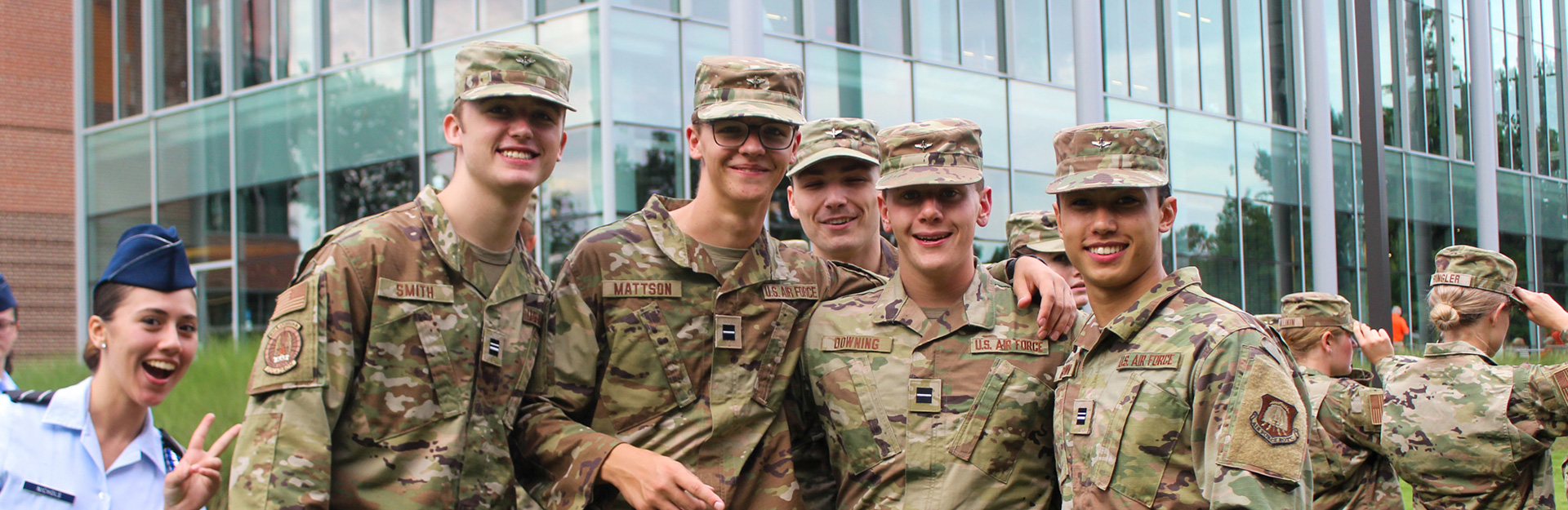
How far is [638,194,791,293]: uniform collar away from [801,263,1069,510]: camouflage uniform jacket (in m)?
0.26

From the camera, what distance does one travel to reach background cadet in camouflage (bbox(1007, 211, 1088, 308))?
5.48m

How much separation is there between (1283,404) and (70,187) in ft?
73.2

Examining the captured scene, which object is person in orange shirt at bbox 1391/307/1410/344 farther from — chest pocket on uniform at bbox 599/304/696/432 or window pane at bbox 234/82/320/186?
chest pocket on uniform at bbox 599/304/696/432

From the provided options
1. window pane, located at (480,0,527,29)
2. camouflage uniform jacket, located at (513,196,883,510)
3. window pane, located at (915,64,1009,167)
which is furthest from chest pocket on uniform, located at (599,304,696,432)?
window pane, located at (915,64,1009,167)

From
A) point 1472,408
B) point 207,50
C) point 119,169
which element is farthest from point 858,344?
point 119,169

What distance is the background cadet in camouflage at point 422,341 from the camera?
3.09m

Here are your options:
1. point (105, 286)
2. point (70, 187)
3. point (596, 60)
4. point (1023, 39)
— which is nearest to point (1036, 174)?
point (1023, 39)

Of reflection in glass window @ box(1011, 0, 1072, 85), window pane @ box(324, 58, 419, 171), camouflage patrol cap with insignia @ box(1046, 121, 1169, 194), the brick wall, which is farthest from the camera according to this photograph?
the brick wall

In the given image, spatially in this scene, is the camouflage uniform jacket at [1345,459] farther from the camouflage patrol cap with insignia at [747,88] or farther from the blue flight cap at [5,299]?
the blue flight cap at [5,299]

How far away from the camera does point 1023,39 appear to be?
16.2 metres

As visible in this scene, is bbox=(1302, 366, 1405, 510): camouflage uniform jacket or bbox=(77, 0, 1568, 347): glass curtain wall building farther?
bbox=(77, 0, 1568, 347): glass curtain wall building

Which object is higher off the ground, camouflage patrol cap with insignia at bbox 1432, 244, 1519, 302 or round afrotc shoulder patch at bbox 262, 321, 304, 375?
camouflage patrol cap with insignia at bbox 1432, 244, 1519, 302

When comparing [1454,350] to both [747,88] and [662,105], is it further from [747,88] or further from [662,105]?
[662,105]

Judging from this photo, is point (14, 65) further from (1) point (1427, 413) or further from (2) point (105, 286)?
(1) point (1427, 413)
